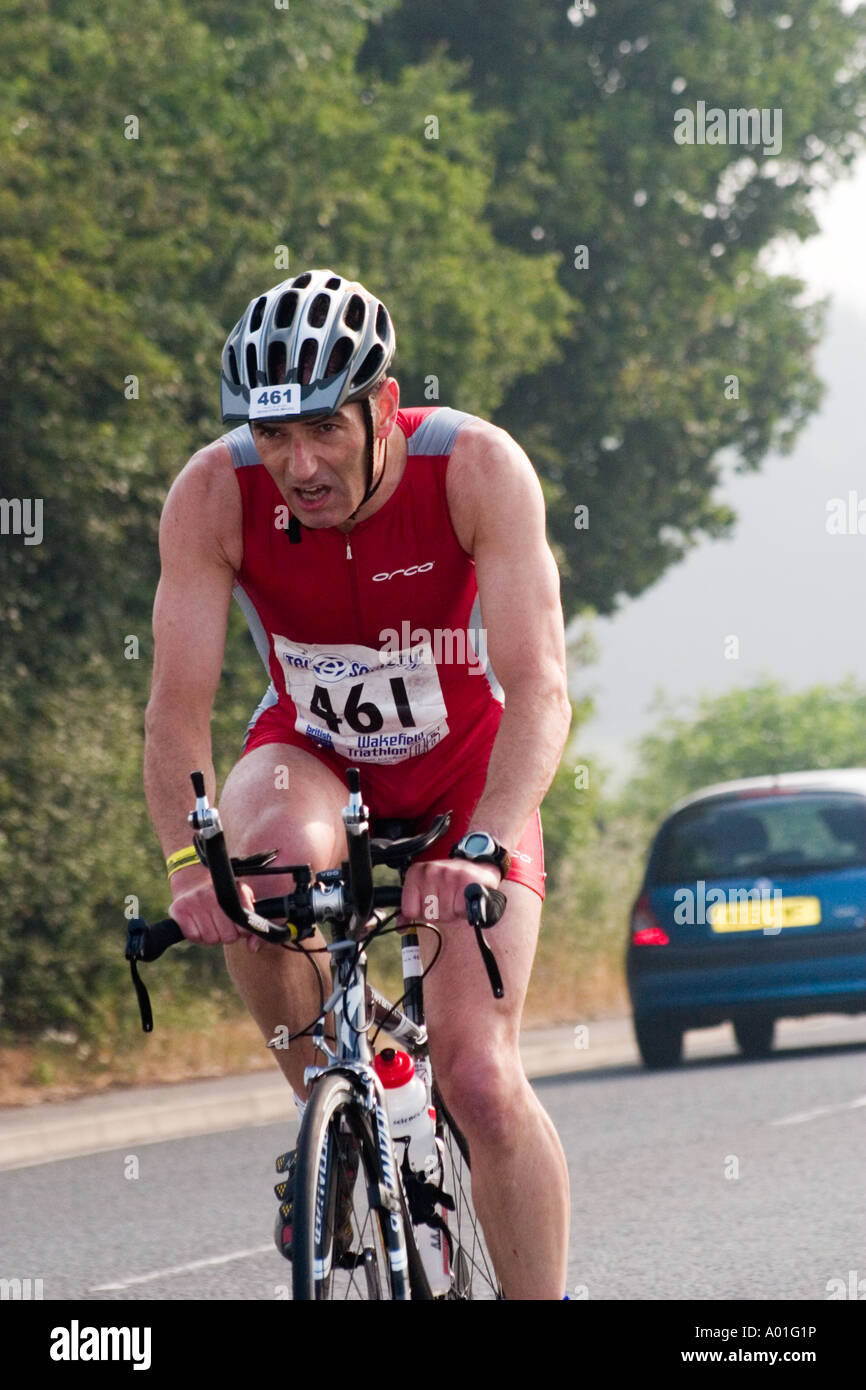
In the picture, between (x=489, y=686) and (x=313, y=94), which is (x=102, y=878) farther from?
(x=489, y=686)

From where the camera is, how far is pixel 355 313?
411 cm

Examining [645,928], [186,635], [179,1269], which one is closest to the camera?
[186,635]

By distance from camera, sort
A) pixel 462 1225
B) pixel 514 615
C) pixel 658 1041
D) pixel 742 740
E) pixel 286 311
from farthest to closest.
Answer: pixel 742 740 < pixel 658 1041 < pixel 462 1225 < pixel 514 615 < pixel 286 311

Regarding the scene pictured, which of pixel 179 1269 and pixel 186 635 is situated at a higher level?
pixel 186 635

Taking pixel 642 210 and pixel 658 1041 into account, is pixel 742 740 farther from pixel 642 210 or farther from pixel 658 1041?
pixel 658 1041

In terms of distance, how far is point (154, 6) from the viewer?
19062 millimetres

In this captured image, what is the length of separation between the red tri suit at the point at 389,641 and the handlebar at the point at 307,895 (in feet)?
1.32

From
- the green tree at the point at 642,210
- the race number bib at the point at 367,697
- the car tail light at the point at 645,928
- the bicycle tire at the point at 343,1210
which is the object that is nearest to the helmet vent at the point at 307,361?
the race number bib at the point at 367,697

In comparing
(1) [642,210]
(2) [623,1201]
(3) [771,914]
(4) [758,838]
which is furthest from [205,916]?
(1) [642,210]

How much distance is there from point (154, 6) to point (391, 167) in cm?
303

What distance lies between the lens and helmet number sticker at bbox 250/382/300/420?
395 cm

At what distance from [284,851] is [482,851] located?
1.80ft

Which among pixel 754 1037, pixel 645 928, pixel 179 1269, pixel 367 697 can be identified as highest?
pixel 367 697

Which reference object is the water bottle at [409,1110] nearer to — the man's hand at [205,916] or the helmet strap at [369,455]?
the man's hand at [205,916]
